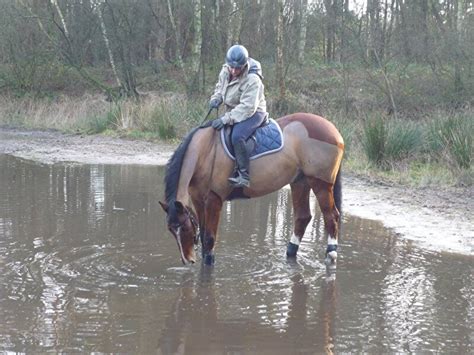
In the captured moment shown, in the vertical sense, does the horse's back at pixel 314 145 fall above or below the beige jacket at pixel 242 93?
below

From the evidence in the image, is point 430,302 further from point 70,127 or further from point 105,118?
point 70,127

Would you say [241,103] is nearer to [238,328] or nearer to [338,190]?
[338,190]

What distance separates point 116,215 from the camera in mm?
9625

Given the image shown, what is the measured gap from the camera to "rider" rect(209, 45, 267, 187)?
6953mm

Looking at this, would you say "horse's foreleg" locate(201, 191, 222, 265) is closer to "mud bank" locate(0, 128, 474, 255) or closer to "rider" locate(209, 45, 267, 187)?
"rider" locate(209, 45, 267, 187)

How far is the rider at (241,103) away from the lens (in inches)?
274

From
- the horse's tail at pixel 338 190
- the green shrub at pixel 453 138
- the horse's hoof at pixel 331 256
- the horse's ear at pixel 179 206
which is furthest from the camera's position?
the green shrub at pixel 453 138

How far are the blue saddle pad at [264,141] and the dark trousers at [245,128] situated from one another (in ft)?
0.23

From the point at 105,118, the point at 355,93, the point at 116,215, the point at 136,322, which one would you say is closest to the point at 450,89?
the point at 355,93

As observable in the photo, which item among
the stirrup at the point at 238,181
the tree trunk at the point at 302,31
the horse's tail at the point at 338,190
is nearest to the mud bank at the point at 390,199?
the horse's tail at the point at 338,190

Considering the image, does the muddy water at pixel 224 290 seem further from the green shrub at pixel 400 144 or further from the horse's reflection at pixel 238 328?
the green shrub at pixel 400 144

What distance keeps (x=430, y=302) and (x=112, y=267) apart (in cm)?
307

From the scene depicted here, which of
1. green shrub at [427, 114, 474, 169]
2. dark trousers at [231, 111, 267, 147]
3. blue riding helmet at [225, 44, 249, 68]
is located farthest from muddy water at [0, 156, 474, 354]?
green shrub at [427, 114, 474, 169]

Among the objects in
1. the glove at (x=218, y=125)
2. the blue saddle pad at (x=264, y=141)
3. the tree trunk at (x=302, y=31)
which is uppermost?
the tree trunk at (x=302, y=31)
